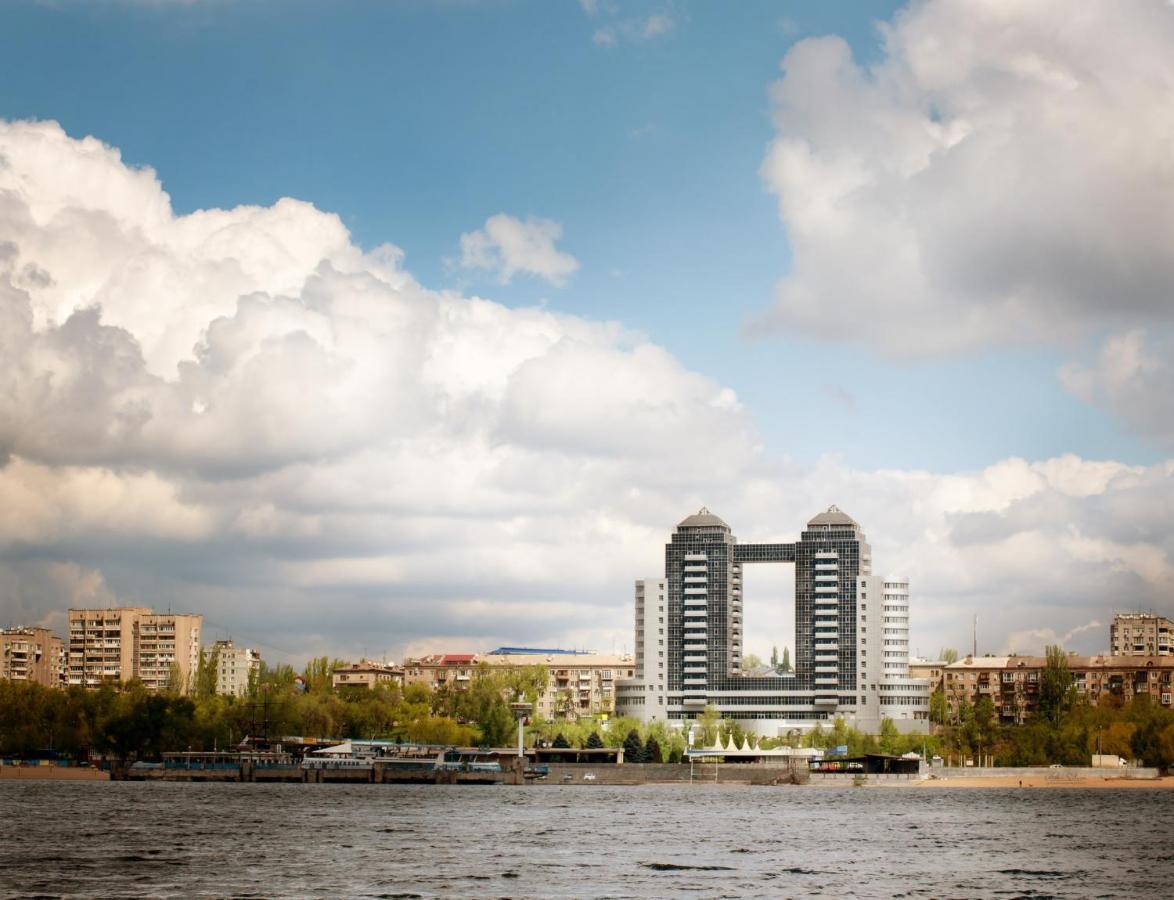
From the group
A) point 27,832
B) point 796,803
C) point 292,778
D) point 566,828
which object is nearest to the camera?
point 27,832

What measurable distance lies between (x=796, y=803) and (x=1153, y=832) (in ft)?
158

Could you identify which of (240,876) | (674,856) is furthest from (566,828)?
(240,876)

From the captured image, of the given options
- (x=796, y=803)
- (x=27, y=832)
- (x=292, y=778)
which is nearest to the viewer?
(x=27, y=832)

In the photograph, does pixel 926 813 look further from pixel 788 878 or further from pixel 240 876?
pixel 240 876

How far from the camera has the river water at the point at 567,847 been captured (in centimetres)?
6762

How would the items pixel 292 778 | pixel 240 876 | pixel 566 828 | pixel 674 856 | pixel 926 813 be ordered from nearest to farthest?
pixel 240 876 < pixel 674 856 < pixel 566 828 < pixel 926 813 < pixel 292 778

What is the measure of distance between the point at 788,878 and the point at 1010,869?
12.1 m

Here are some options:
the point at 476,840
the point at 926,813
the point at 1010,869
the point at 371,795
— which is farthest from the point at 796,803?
the point at 1010,869

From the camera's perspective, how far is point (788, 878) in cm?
7219

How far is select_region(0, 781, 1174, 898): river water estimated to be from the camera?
6762 cm

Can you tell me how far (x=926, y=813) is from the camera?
131375 millimetres

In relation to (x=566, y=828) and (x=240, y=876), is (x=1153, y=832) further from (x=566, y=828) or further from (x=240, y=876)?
(x=240, y=876)

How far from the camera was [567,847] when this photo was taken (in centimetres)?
8844

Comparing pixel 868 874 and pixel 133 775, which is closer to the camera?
pixel 868 874
